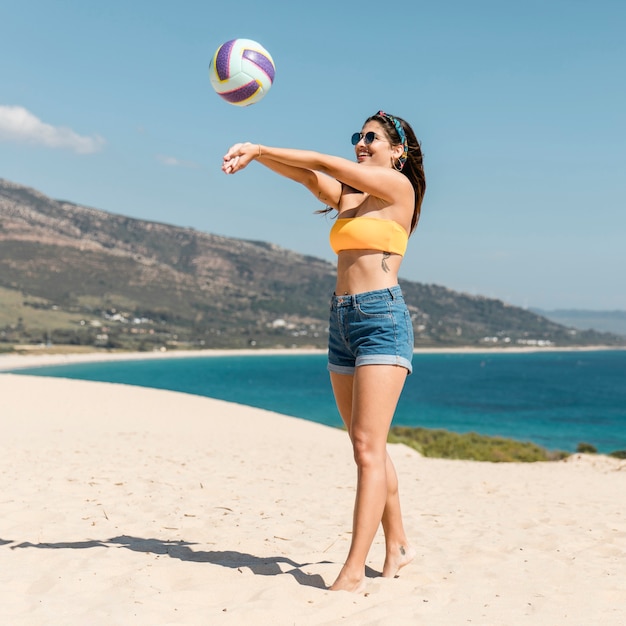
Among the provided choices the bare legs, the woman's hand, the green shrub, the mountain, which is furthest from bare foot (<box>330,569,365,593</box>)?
the mountain

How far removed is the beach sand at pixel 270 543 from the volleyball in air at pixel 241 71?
2695mm

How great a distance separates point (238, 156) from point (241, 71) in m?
0.83

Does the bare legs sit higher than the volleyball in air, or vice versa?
the volleyball in air

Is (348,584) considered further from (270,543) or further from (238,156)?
(238,156)

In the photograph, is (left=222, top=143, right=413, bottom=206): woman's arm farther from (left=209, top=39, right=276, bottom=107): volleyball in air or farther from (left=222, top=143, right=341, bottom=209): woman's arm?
(left=209, top=39, right=276, bottom=107): volleyball in air

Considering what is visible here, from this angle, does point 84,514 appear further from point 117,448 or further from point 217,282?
point 217,282

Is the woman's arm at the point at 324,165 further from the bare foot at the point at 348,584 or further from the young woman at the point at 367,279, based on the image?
the bare foot at the point at 348,584

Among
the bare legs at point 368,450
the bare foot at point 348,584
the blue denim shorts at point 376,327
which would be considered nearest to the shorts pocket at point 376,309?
the blue denim shorts at point 376,327

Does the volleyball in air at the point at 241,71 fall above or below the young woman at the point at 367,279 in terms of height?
above

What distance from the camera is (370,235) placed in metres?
3.56

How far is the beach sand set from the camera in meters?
3.27

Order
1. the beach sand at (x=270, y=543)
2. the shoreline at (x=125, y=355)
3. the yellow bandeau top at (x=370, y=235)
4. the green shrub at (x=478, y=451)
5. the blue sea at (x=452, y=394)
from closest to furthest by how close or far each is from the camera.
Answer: the beach sand at (x=270, y=543) < the yellow bandeau top at (x=370, y=235) < the green shrub at (x=478, y=451) < the blue sea at (x=452, y=394) < the shoreline at (x=125, y=355)

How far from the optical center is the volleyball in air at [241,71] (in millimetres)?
3916

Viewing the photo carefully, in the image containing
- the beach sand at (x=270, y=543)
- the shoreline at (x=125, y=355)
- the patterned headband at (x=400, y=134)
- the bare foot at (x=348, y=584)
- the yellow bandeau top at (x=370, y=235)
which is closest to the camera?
the beach sand at (x=270, y=543)
